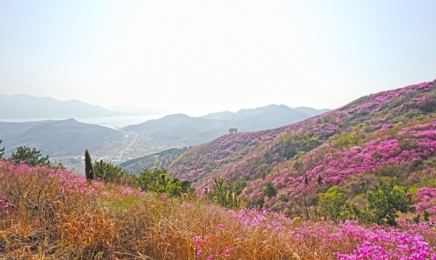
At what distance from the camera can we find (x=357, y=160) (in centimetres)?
1602

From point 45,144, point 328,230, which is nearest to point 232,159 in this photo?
point 328,230

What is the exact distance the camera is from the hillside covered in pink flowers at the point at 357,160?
12.0 m

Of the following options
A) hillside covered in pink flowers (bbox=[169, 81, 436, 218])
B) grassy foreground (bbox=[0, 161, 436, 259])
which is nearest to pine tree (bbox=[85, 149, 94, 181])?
grassy foreground (bbox=[0, 161, 436, 259])

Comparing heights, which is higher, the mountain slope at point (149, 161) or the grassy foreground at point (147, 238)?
the grassy foreground at point (147, 238)

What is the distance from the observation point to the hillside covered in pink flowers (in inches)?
474

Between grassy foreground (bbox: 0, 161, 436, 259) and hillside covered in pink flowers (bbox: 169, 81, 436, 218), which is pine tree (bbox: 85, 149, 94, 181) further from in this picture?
hillside covered in pink flowers (bbox: 169, 81, 436, 218)

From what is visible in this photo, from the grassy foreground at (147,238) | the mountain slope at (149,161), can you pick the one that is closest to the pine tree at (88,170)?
the grassy foreground at (147,238)

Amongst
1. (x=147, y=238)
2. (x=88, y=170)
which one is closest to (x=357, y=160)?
(x=88, y=170)

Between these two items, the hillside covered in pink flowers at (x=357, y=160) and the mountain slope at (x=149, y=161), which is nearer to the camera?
the hillside covered in pink flowers at (x=357, y=160)

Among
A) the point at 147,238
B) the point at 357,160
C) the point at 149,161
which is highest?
the point at 147,238

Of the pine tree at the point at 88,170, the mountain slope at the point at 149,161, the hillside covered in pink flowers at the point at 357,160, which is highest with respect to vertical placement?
the pine tree at the point at 88,170

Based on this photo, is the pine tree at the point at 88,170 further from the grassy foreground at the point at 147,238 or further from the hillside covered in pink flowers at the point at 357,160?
the hillside covered in pink flowers at the point at 357,160

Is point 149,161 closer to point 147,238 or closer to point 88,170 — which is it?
point 88,170

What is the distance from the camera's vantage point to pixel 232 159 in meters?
41.3
